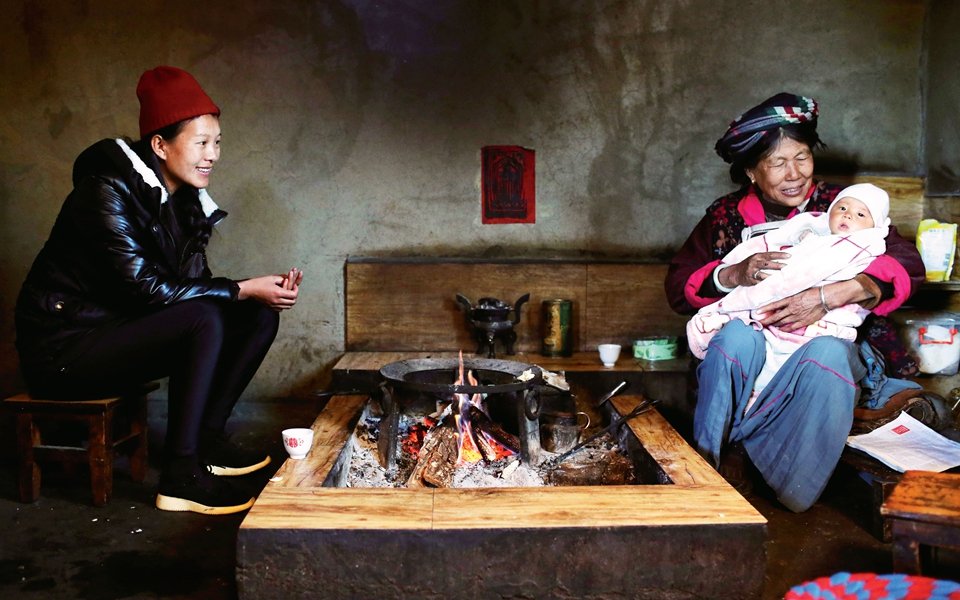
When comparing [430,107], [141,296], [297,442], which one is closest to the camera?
[297,442]

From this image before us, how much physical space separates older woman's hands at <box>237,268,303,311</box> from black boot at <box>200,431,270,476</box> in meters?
0.61

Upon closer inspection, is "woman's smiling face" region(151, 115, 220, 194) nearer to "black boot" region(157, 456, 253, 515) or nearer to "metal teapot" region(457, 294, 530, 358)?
"black boot" region(157, 456, 253, 515)

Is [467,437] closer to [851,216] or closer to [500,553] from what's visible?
[500,553]

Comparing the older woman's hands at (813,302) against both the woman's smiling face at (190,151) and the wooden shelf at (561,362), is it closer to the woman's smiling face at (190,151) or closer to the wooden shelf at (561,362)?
the wooden shelf at (561,362)

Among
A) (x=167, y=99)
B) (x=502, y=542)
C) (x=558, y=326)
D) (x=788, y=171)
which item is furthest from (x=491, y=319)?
(x=502, y=542)

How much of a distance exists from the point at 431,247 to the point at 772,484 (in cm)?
225

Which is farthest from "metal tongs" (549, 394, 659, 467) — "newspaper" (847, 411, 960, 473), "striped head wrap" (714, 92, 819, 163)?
"striped head wrap" (714, 92, 819, 163)

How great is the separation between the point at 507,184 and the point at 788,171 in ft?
5.18

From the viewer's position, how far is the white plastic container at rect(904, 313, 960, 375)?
3.67 meters

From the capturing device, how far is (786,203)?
10.8 feet

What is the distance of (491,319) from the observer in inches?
157

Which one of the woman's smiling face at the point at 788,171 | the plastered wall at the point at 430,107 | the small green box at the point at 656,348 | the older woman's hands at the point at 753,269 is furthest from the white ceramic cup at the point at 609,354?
the woman's smiling face at the point at 788,171

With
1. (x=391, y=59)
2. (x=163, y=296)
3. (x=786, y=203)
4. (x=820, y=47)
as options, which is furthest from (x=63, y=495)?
(x=820, y=47)

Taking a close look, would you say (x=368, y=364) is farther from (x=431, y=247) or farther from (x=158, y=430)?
(x=158, y=430)
